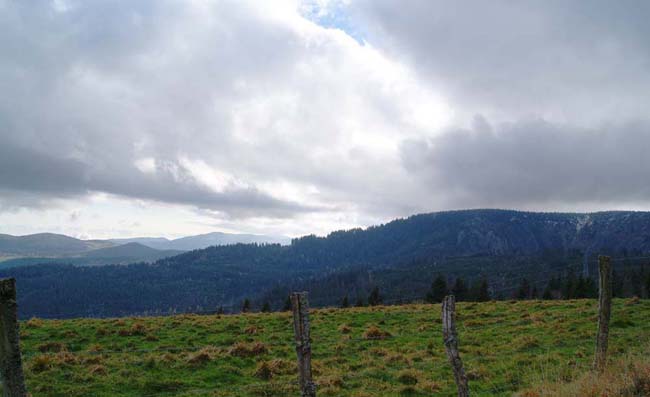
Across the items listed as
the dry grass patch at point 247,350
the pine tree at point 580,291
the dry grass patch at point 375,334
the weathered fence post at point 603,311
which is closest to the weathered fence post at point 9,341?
the dry grass patch at point 247,350

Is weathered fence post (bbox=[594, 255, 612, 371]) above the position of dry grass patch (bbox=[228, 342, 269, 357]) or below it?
above

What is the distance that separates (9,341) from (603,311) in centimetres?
1579

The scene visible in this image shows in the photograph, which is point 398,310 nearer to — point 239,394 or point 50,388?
point 239,394

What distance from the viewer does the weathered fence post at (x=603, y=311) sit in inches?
538

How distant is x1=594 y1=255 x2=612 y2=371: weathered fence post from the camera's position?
13.7 meters

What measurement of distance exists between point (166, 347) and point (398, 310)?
20094mm

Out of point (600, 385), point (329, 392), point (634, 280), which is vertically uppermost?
point (600, 385)

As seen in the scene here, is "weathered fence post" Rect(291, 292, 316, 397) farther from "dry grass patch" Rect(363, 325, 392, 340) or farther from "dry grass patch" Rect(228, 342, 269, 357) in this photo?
"dry grass patch" Rect(363, 325, 392, 340)

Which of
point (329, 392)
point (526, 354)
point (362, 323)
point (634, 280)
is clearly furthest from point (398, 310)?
point (634, 280)

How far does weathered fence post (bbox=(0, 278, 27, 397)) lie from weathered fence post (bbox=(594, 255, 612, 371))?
15143 millimetres

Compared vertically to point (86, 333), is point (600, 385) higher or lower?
higher

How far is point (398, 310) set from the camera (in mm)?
37188

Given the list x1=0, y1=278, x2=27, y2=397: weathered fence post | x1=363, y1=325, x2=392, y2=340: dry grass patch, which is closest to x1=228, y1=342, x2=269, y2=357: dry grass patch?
x1=363, y1=325, x2=392, y2=340: dry grass patch

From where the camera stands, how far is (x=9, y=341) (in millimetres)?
7992
